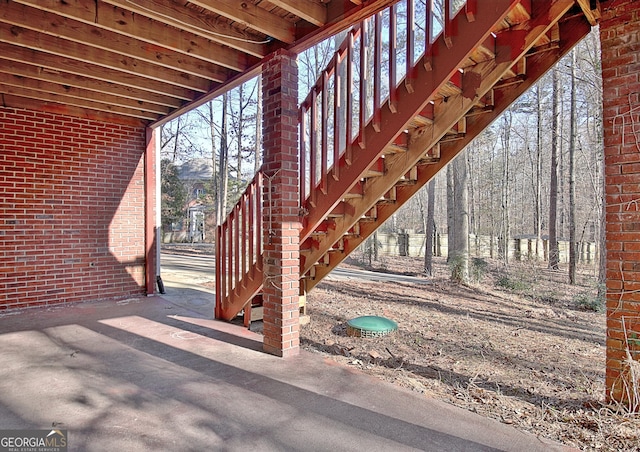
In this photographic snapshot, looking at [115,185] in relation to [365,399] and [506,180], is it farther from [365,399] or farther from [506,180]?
[506,180]

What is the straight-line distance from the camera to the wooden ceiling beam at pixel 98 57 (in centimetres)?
350

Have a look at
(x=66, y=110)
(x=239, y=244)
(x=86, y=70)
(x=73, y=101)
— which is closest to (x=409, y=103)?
(x=239, y=244)

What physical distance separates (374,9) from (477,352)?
3.45m

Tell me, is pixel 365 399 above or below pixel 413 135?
below

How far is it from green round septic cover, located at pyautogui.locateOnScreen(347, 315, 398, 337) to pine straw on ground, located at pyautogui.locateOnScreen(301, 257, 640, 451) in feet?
0.36

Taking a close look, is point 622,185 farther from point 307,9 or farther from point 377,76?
point 307,9

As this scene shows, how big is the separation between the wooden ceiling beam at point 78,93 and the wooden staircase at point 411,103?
8.10 ft

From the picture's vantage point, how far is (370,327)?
4.34m

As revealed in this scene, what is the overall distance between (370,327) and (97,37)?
13.7ft

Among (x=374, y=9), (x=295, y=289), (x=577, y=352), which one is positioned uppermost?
(x=374, y=9)

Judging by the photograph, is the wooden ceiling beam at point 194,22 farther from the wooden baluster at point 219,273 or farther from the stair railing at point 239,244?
the wooden baluster at point 219,273

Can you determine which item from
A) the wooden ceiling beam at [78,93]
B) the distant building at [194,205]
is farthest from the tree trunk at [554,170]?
the distant building at [194,205]

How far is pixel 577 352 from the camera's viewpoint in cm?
→ 414

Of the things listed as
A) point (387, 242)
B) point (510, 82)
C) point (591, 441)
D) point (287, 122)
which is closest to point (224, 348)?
point (287, 122)
